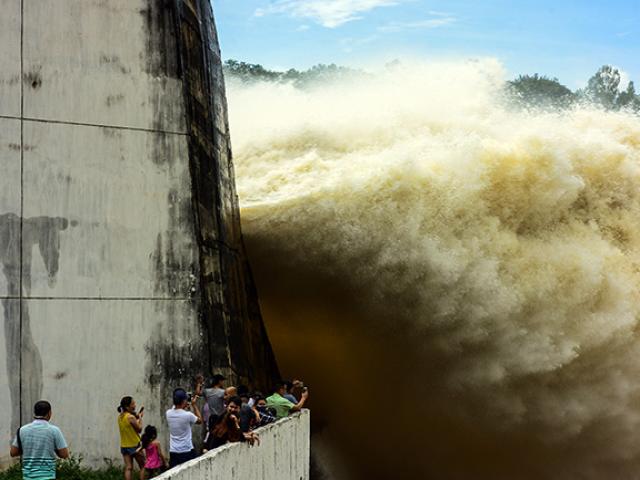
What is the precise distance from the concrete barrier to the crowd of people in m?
0.22

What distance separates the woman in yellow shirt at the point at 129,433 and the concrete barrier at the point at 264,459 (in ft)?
4.12

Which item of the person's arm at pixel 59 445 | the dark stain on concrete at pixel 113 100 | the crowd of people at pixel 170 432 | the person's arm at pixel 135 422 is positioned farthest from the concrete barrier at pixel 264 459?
the dark stain on concrete at pixel 113 100

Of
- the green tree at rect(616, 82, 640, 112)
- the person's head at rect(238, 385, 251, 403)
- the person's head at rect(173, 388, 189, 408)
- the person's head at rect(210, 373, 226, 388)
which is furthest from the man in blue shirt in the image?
the green tree at rect(616, 82, 640, 112)

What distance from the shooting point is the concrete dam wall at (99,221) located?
15430 millimetres

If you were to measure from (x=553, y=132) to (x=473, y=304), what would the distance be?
4408 millimetres

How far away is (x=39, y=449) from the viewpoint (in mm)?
10219

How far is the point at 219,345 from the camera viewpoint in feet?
55.0

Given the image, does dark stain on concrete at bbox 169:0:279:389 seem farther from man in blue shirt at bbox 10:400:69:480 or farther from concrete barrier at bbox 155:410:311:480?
man in blue shirt at bbox 10:400:69:480

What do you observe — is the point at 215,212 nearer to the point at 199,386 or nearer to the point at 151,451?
the point at 199,386

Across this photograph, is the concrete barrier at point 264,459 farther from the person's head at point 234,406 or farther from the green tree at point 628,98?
the green tree at point 628,98

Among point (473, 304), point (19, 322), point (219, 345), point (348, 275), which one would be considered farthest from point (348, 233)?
point (19, 322)

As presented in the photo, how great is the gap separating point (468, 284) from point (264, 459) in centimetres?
1122

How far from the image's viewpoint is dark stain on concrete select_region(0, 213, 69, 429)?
1518 centimetres

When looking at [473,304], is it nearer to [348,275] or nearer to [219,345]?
[348,275]
